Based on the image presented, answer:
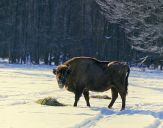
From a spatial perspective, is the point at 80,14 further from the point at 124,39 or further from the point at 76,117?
the point at 76,117

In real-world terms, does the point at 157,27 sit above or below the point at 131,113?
above

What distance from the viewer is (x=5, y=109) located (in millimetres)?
14164

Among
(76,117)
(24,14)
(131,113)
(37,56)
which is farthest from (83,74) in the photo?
(24,14)

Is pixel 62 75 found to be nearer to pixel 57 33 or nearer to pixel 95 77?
pixel 95 77

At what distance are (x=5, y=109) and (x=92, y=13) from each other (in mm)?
66726

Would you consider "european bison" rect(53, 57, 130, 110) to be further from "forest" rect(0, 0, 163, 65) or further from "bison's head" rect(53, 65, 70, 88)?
"forest" rect(0, 0, 163, 65)

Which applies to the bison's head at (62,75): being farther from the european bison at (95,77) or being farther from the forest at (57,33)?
the forest at (57,33)

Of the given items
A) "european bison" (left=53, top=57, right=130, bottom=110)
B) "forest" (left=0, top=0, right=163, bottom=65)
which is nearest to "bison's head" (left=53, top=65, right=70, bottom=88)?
"european bison" (left=53, top=57, right=130, bottom=110)

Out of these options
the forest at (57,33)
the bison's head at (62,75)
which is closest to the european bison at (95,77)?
the bison's head at (62,75)

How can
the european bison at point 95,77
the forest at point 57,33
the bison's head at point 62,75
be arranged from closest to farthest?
the bison's head at point 62,75 < the european bison at point 95,77 < the forest at point 57,33

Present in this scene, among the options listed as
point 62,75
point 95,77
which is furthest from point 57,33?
point 62,75

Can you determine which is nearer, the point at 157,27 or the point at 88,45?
the point at 157,27

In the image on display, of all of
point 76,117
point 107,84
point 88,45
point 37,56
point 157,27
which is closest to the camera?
point 76,117

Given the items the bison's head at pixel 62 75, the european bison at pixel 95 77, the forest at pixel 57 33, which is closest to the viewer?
the bison's head at pixel 62 75
